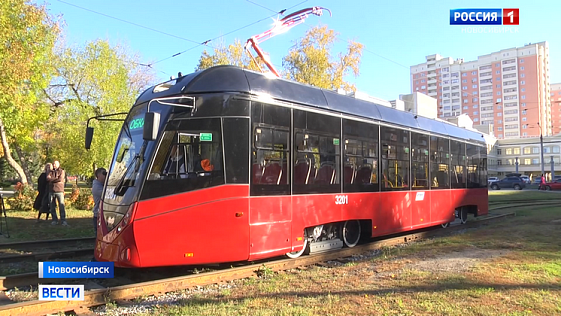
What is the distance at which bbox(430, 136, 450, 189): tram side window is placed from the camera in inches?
465

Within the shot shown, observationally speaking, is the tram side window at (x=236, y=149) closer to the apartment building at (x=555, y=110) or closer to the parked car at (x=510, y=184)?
the parked car at (x=510, y=184)

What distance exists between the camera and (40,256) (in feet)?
26.4

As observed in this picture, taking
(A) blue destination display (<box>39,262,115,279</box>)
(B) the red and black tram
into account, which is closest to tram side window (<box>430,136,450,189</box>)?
(B) the red and black tram

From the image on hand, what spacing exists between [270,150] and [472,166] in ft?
33.1

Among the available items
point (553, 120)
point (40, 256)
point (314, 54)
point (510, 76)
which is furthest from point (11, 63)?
point (553, 120)

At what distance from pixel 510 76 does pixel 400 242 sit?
406 ft

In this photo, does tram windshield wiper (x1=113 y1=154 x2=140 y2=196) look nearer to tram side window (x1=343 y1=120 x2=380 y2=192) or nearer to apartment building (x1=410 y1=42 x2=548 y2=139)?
tram side window (x1=343 y1=120 x2=380 y2=192)

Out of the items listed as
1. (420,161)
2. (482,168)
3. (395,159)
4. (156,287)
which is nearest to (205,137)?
(156,287)

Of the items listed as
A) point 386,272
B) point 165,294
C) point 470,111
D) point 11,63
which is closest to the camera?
point 165,294

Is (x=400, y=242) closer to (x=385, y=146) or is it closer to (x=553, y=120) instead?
(x=385, y=146)

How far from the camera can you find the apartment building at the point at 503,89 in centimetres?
11075

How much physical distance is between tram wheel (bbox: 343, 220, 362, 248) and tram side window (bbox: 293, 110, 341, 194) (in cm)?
146

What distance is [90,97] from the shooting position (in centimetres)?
2453

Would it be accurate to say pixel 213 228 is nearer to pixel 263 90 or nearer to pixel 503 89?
pixel 263 90
